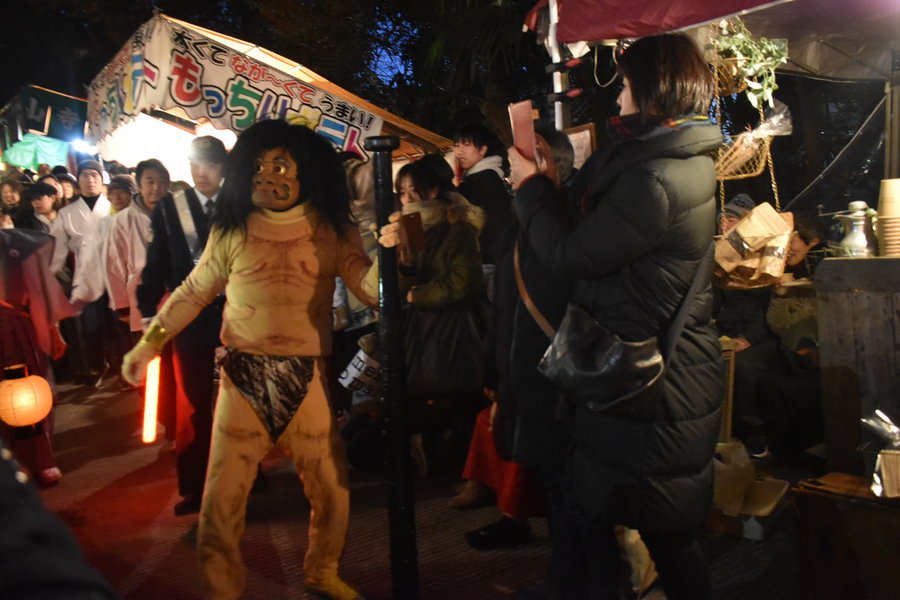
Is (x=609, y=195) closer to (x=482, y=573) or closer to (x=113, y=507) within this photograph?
(x=482, y=573)

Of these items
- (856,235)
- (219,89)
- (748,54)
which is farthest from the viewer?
(219,89)

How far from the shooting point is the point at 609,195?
2367 millimetres

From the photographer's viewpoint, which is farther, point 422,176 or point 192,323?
point 192,323

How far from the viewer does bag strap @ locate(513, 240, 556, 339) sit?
2.89 m

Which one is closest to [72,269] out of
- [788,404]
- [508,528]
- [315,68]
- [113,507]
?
[113,507]

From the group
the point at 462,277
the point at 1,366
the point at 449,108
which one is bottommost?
the point at 1,366

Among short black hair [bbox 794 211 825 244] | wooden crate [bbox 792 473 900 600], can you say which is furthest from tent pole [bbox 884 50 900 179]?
wooden crate [bbox 792 473 900 600]

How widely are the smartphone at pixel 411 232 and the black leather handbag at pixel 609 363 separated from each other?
76 centimetres

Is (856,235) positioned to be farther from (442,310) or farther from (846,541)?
(442,310)

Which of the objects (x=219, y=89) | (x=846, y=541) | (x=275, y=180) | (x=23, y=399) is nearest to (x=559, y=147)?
(x=275, y=180)

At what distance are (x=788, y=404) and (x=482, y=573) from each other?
2.65m

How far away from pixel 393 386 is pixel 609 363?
1012 mm

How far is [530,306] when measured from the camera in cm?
294

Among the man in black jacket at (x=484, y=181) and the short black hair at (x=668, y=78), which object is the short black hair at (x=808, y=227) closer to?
the man in black jacket at (x=484, y=181)
